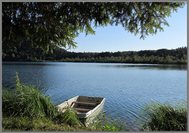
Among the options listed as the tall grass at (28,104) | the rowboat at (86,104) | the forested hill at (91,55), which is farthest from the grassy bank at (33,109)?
the rowboat at (86,104)

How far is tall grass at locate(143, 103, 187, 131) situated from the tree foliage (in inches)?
53.1

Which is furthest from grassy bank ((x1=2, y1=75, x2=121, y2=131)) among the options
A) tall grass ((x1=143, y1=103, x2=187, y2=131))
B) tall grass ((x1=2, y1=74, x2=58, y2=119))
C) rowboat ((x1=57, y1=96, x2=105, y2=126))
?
rowboat ((x1=57, y1=96, x2=105, y2=126))

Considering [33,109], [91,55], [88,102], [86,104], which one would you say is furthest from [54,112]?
[88,102]

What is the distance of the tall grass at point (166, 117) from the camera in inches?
236

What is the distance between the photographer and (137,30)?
6.08 metres

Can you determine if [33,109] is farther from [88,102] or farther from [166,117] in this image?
[88,102]

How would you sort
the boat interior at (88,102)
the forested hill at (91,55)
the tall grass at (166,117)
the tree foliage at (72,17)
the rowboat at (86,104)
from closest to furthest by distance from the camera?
the tree foliage at (72,17) < the tall grass at (166,117) < the forested hill at (91,55) < the rowboat at (86,104) < the boat interior at (88,102)

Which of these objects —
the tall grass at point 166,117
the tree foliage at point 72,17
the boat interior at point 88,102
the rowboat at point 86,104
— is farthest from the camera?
the boat interior at point 88,102

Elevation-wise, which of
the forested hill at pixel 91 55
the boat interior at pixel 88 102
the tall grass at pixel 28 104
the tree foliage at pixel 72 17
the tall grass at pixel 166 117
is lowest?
the boat interior at pixel 88 102

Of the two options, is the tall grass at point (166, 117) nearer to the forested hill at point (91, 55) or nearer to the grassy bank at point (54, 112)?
the grassy bank at point (54, 112)

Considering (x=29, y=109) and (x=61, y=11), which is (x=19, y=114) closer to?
(x=29, y=109)

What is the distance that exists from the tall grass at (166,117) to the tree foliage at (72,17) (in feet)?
4.43

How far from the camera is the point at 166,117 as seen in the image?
609cm

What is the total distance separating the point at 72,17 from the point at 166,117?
2433 millimetres
